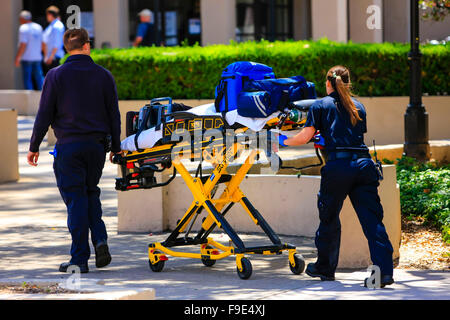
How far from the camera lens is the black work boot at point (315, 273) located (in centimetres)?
725

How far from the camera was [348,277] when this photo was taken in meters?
7.51

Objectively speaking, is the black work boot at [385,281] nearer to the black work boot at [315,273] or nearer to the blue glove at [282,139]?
the black work boot at [315,273]

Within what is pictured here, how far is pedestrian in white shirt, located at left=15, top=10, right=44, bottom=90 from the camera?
69.5 feet

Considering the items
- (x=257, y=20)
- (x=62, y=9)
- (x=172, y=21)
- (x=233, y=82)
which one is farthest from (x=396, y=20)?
(x=233, y=82)

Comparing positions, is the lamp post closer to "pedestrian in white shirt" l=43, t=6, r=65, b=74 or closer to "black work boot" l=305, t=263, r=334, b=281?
"black work boot" l=305, t=263, r=334, b=281

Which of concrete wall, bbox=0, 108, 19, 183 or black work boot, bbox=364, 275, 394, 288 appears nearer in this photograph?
black work boot, bbox=364, 275, 394, 288

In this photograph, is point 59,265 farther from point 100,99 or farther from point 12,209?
point 12,209

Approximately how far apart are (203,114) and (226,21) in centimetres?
1388

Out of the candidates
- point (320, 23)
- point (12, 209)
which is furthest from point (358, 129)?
point (320, 23)

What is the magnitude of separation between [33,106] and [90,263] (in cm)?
1210

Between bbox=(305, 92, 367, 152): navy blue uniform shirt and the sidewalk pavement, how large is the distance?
1.09m

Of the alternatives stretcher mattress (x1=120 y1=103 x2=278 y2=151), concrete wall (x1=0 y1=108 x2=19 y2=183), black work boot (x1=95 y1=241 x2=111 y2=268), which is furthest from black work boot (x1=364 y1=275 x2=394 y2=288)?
concrete wall (x1=0 y1=108 x2=19 y2=183)

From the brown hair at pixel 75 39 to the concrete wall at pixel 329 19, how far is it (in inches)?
490

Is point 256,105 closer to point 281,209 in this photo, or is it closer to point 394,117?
point 281,209
